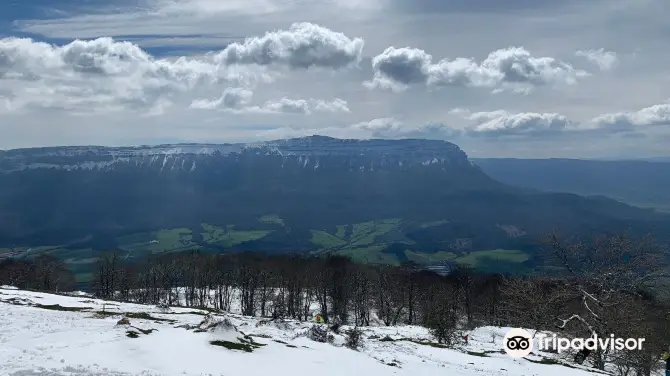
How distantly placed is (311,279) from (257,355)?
7164 centimetres

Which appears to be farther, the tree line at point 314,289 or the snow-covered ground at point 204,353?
the tree line at point 314,289

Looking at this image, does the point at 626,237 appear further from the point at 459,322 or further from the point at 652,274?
the point at 459,322

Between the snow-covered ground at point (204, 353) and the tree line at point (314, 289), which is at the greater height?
the snow-covered ground at point (204, 353)

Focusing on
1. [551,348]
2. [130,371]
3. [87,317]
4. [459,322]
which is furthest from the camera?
[459,322]

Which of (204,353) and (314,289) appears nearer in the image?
(204,353)

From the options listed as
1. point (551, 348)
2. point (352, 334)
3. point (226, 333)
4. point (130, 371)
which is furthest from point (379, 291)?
point (130, 371)

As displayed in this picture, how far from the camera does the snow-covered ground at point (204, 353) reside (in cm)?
2431

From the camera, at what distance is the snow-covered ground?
24312mm

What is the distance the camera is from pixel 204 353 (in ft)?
92.9

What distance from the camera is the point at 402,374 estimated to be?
29.8m

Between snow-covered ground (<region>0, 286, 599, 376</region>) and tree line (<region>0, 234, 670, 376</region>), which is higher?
snow-covered ground (<region>0, 286, 599, 376</region>)

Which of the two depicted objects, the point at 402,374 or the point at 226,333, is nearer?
the point at 402,374

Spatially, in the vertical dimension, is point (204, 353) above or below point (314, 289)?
above

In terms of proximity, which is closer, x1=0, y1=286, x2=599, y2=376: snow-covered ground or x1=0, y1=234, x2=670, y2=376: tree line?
x1=0, y1=286, x2=599, y2=376: snow-covered ground
